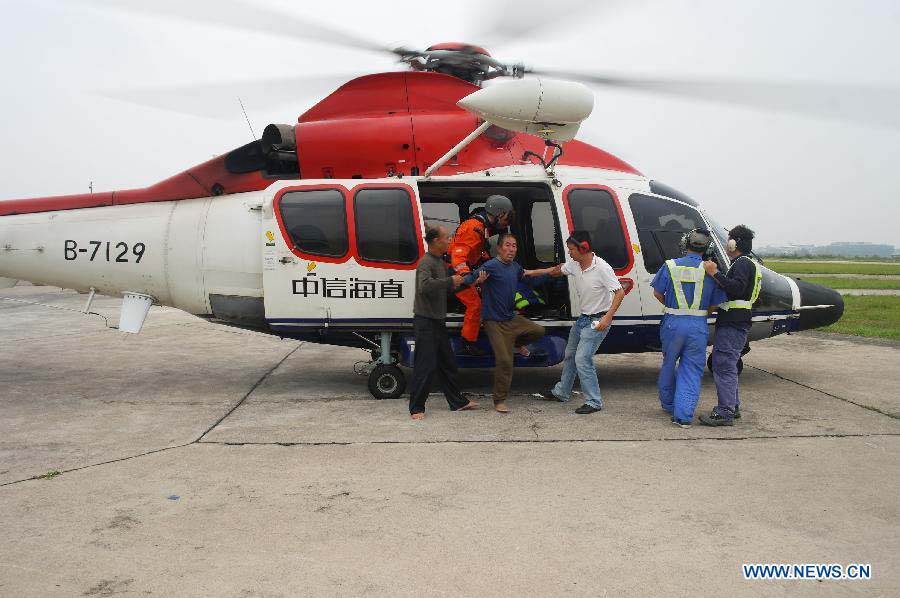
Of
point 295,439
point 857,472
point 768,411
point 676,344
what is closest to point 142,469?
point 295,439

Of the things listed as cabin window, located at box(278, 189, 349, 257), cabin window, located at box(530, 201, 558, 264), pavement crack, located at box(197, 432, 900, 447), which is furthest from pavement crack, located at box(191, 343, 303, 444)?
cabin window, located at box(530, 201, 558, 264)

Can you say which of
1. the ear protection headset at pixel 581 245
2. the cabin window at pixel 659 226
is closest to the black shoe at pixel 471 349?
the ear protection headset at pixel 581 245

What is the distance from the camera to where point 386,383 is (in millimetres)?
7457

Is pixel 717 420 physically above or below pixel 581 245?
below

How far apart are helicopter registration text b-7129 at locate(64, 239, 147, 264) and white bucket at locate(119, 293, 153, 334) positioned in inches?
16.3

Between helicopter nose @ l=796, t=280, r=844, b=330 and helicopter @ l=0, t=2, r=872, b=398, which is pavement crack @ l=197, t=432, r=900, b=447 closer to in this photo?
helicopter @ l=0, t=2, r=872, b=398

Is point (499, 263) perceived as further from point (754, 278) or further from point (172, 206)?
point (172, 206)

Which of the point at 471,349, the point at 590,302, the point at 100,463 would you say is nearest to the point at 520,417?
the point at 471,349

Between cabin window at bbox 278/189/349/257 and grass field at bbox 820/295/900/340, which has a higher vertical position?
cabin window at bbox 278/189/349/257

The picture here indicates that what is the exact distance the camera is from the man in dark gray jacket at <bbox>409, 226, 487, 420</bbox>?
655 cm

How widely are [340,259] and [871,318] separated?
1297cm

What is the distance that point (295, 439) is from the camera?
5.86 meters

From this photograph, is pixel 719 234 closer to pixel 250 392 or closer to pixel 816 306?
pixel 816 306

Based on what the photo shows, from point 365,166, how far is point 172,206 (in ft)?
7.61
